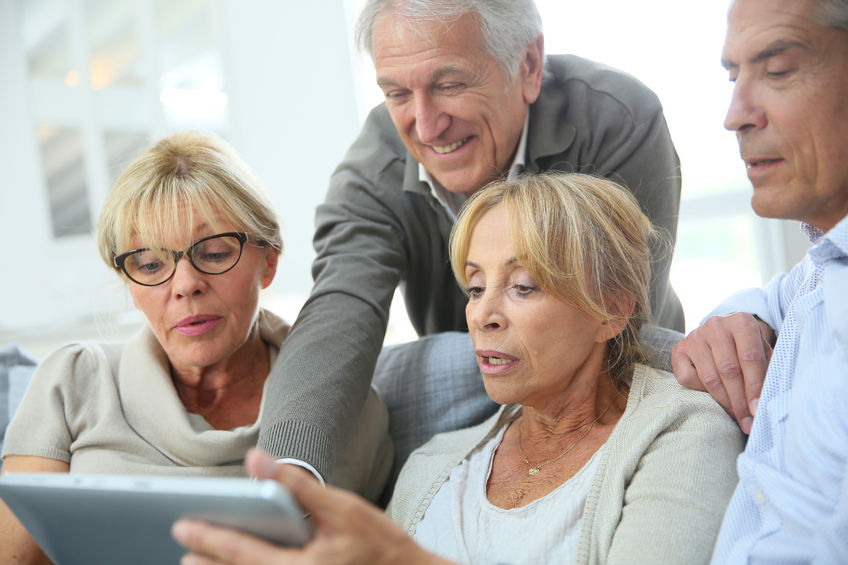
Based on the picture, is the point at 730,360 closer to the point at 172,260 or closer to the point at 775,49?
the point at 775,49

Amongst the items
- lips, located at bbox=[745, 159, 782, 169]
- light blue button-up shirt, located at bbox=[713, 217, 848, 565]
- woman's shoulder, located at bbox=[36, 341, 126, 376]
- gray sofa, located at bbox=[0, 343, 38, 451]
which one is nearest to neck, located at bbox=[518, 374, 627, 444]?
light blue button-up shirt, located at bbox=[713, 217, 848, 565]

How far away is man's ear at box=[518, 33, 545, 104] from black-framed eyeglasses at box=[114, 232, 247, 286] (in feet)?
2.40

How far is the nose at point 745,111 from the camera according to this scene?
123 cm

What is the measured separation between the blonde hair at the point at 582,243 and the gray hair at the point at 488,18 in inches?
14.4

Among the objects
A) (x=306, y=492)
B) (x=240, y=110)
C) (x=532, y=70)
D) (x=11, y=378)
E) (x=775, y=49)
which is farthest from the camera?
(x=240, y=110)

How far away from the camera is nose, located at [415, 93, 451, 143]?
5.89 ft

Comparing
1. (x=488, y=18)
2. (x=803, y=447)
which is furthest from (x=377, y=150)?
(x=803, y=447)

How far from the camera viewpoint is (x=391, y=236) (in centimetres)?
202

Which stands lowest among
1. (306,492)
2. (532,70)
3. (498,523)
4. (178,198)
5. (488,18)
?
(498,523)

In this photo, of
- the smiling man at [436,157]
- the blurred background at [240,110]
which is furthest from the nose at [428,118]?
the blurred background at [240,110]

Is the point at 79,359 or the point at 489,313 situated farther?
the point at 79,359

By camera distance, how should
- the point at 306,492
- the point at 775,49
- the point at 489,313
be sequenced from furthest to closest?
the point at 489,313, the point at 775,49, the point at 306,492

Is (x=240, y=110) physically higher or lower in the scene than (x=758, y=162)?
higher

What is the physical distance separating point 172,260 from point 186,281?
6cm
